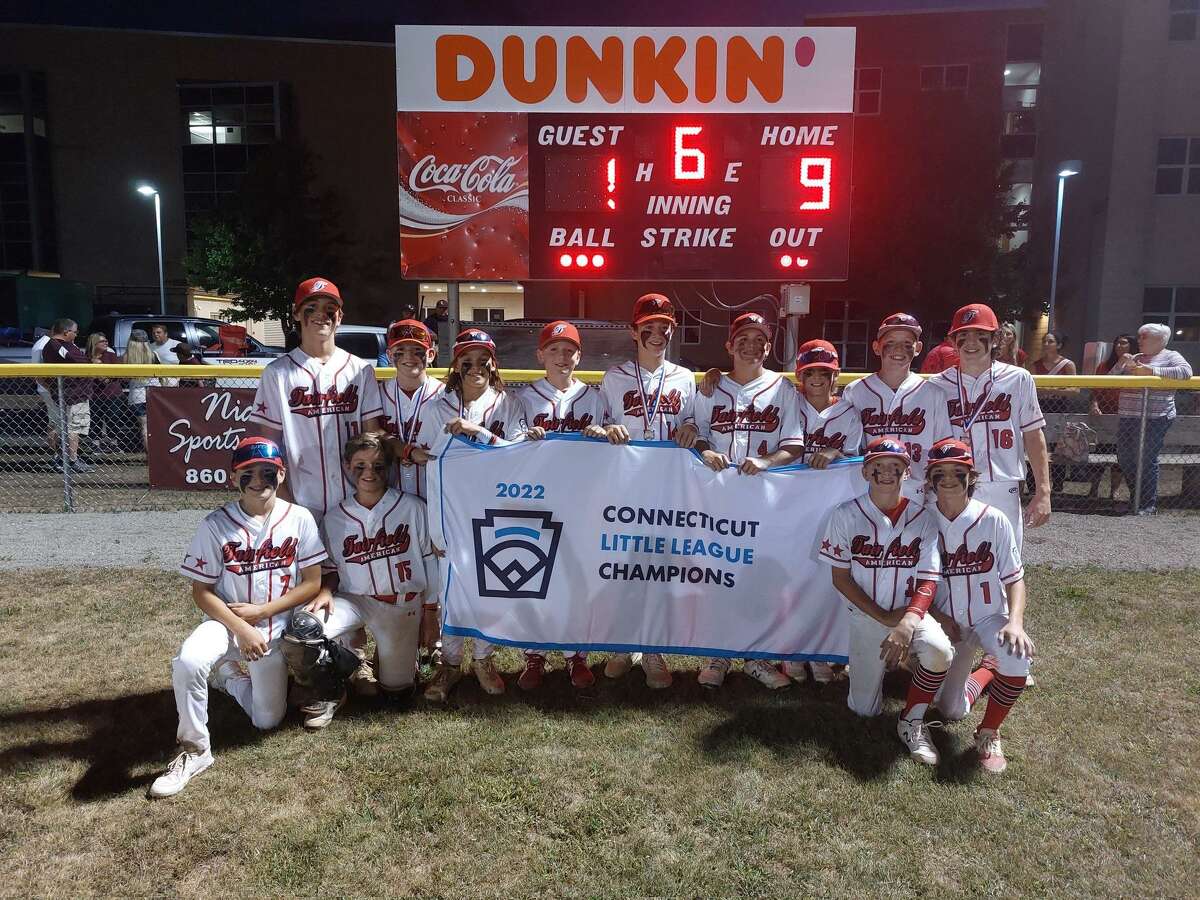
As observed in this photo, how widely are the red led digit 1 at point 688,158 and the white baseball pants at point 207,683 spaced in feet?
22.4

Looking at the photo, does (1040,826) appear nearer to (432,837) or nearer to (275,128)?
(432,837)

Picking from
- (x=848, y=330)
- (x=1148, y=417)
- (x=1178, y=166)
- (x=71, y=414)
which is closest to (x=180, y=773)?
(x=71, y=414)

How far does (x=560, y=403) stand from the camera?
4.29 meters

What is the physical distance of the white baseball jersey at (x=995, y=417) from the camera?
425 cm

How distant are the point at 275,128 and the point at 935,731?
37247 millimetres

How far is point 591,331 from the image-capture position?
999cm

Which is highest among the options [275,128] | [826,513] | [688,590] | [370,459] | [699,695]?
[275,128]

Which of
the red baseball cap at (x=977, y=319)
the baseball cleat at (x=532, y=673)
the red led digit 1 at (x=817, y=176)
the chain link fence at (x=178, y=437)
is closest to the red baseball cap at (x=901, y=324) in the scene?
the red baseball cap at (x=977, y=319)

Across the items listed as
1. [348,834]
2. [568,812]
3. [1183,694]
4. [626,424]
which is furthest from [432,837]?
[1183,694]

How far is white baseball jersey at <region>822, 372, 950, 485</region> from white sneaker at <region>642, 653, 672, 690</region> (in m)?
1.60

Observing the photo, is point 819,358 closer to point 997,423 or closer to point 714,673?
point 997,423

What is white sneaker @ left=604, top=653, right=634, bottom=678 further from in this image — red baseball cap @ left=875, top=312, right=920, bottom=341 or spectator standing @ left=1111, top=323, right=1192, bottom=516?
spectator standing @ left=1111, top=323, right=1192, bottom=516

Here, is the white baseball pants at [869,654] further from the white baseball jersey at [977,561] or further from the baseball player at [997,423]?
the baseball player at [997,423]

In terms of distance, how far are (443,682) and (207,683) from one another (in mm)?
1111
